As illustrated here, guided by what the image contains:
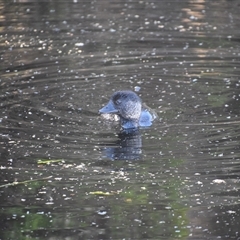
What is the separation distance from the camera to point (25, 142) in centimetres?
798

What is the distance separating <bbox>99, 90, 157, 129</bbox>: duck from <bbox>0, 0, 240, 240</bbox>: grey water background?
13 centimetres

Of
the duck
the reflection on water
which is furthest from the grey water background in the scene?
the duck

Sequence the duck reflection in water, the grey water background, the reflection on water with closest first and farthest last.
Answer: the grey water background, the reflection on water, the duck reflection in water

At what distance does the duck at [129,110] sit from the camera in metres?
8.66

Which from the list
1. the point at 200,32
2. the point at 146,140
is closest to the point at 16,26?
the point at 200,32

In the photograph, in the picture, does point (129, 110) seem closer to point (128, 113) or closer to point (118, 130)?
point (128, 113)

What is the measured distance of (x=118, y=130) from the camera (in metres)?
8.59

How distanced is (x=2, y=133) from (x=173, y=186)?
2.27 m

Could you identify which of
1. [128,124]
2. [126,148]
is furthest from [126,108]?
[126,148]

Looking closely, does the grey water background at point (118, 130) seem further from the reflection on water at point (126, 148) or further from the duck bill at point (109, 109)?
the duck bill at point (109, 109)

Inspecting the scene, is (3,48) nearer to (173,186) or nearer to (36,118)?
(36,118)

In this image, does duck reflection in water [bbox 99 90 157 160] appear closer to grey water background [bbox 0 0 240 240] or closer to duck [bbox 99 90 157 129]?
duck [bbox 99 90 157 129]

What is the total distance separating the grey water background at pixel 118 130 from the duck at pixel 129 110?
129 mm

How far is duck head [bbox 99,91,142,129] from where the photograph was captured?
866 cm
